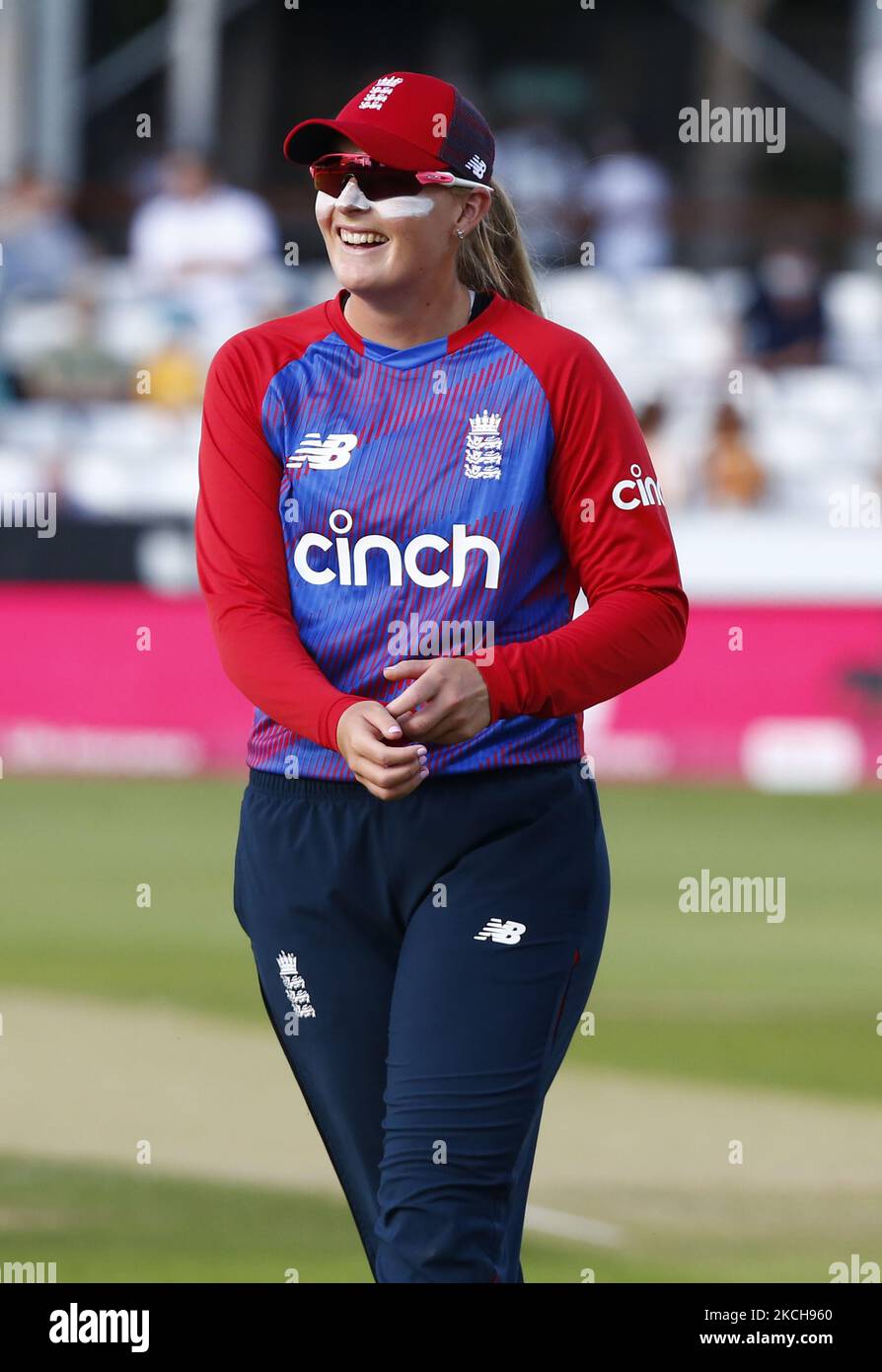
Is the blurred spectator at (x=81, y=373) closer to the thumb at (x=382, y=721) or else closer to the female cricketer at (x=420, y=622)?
the female cricketer at (x=420, y=622)

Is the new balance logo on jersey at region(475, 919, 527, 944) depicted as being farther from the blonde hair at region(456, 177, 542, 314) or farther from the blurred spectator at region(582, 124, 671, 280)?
the blurred spectator at region(582, 124, 671, 280)

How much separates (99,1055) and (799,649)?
279 inches

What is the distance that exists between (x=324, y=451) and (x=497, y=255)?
59cm

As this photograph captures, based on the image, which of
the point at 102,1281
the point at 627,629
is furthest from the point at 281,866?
the point at 102,1281

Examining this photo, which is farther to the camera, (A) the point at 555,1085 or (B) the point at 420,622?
(A) the point at 555,1085

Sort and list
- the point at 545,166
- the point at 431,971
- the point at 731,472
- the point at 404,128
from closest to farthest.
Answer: the point at 431,971 → the point at 404,128 → the point at 731,472 → the point at 545,166

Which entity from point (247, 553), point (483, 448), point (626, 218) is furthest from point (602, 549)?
point (626, 218)

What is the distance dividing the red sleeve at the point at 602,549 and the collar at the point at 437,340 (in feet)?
0.51

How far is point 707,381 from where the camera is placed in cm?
1736

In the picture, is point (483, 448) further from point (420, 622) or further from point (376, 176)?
point (376, 176)

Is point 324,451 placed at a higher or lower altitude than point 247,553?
higher

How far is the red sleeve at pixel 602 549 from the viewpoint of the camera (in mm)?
3695

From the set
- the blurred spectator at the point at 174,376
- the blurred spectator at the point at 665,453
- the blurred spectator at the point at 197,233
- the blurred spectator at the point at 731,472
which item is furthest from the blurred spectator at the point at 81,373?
the blurred spectator at the point at 731,472

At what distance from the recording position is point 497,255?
413 cm
